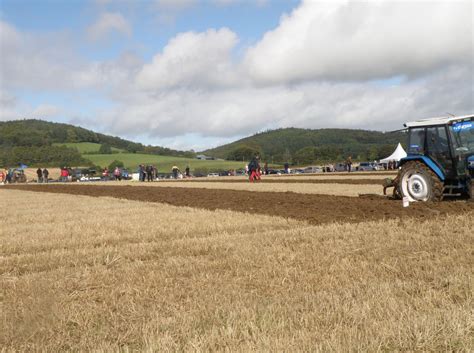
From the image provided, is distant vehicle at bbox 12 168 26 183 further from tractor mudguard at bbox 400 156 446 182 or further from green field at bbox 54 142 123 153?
green field at bbox 54 142 123 153

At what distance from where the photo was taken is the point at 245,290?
4820 mm

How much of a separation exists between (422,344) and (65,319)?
2.86 meters

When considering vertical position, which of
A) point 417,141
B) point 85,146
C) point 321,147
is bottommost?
point 417,141

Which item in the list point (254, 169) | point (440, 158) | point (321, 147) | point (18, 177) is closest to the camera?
point (440, 158)

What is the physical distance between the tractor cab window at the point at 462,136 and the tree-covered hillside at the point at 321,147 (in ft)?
303

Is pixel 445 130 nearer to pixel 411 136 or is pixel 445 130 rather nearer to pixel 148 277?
pixel 411 136

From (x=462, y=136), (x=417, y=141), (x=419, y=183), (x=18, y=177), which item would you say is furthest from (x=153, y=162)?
(x=462, y=136)

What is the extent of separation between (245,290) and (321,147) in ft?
437

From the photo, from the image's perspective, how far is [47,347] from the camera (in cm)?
345

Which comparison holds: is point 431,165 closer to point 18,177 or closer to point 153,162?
point 18,177

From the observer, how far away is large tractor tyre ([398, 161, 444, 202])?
40.6 ft

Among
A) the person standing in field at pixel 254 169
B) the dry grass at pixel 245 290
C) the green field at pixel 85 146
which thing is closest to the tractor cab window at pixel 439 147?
the dry grass at pixel 245 290

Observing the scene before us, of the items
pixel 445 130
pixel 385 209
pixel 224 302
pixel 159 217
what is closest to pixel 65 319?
pixel 224 302

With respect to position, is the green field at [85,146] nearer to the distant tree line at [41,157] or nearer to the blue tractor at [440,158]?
the distant tree line at [41,157]
